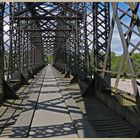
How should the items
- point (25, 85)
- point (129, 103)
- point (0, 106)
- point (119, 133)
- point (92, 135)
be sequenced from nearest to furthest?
point (92, 135) → point (119, 133) → point (129, 103) → point (0, 106) → point (25, 85)

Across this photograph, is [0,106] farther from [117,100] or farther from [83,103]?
[117,100]

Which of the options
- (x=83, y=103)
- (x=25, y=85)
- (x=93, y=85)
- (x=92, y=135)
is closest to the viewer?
(x=92, y=135)

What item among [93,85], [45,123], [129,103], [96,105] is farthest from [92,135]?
[93,85]

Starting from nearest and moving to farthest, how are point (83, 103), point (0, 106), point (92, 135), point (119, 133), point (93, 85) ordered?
1. point (92, 135)
2. point (119, 133)
3. point (0, 106)
4. point (83, 103)
5. point (93, 85)

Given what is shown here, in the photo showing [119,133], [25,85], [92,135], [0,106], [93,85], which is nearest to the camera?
[92,135]

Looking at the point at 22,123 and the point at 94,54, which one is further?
the point at 94,54

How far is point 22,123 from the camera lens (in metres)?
9.35

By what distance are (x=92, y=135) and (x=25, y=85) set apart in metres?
15.9

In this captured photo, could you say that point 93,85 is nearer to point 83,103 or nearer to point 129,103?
point 83,103

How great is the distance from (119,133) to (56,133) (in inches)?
64.0

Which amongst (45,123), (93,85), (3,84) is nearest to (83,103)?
(93,85)

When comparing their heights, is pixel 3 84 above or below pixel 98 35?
below

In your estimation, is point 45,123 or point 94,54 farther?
point 94,54

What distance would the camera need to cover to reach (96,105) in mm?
14039
